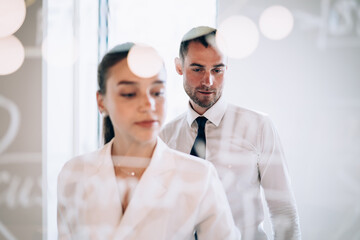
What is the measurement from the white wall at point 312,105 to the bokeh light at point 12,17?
21.8 inches

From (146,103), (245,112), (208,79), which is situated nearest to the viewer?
(146,103)

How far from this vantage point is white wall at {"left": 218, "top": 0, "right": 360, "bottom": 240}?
641 mm

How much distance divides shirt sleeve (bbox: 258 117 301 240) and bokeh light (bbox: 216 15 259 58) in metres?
0.22

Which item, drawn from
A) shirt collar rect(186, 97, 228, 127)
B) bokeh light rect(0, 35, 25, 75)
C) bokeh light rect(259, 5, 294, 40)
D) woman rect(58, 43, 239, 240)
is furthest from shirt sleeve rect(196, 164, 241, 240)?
bokeh light rect(0, 35, 25, 75)

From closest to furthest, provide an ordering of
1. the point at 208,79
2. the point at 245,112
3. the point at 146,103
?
the point at 146,103 < the point at 208,79 < the point at 245,112

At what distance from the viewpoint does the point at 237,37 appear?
0.67 metres

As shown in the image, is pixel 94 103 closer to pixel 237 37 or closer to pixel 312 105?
pixel 237 37

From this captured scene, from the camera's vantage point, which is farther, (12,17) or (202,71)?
(12,17)

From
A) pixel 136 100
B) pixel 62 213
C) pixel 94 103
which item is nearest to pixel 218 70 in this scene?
pixel 136 100

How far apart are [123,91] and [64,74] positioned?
0.36m

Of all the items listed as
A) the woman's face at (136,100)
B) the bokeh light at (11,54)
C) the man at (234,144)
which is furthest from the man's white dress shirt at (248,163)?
the bokeh light at (11,54)

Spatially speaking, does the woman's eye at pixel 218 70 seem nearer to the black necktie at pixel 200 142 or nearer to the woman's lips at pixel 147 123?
the black necktie at pixel 200 142

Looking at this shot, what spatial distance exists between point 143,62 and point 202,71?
189mm

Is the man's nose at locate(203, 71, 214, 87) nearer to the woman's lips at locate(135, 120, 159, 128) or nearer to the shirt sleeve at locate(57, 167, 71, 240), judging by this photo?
the woman's lips at locate(135, 120, 159, 128)
